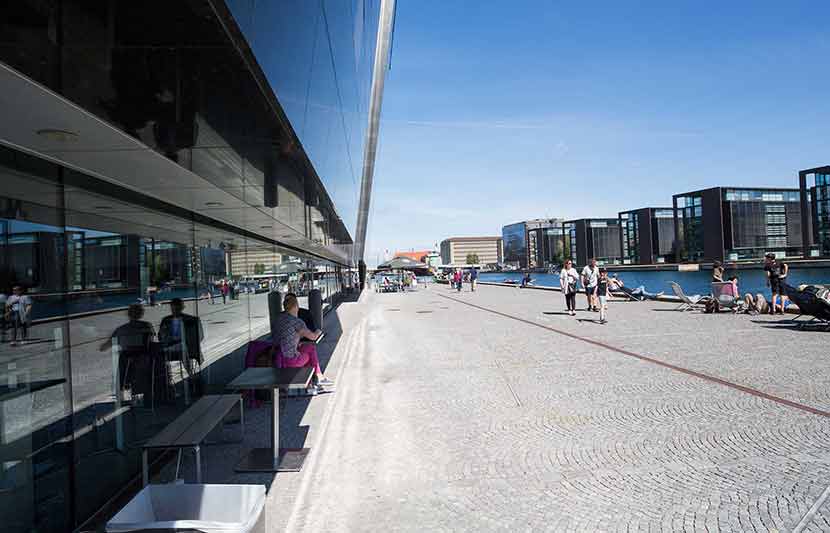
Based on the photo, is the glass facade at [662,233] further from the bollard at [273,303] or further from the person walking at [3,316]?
the person walking at [3,316]

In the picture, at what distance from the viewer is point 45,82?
8.29ft

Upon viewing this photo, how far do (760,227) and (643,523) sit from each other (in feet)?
357

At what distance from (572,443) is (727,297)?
14.1 m

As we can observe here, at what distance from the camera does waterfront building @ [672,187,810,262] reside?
9538 centimetres

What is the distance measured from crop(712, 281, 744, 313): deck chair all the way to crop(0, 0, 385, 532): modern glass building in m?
14.5

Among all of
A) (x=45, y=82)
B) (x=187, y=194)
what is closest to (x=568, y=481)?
(x=45, y=82)

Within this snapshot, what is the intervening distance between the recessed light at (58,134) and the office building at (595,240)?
154546 mm

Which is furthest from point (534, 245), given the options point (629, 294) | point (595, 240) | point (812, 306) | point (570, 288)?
point (812, 306)

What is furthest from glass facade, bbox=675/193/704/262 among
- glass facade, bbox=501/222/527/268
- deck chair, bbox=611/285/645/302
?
deck chair, bbox=611/285/645/302

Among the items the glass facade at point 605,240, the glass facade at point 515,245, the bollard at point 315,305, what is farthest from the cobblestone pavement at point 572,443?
the glass facade at point 515,245

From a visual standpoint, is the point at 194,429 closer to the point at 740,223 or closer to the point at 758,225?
the point at 740,223

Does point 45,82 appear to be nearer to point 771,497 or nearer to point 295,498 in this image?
point 295,498

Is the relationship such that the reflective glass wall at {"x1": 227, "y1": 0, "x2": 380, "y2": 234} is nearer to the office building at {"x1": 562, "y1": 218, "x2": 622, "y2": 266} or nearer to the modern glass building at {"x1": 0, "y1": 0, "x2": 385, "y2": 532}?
the modern glass building at {"x1": 0, "y1": 0, "x2": 385, "y2": 532}

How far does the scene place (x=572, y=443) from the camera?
5.42 metres
